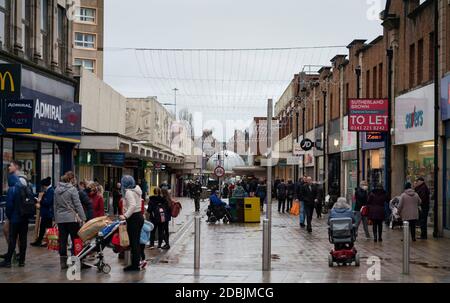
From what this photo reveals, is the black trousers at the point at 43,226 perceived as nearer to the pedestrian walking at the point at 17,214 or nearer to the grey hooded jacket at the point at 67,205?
the pedestrian walking at the point at 17,214

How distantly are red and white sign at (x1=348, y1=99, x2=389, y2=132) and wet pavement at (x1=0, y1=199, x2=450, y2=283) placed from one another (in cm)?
583

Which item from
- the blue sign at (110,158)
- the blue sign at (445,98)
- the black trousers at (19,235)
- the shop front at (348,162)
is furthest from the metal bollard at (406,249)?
the blue sign at (110,158)

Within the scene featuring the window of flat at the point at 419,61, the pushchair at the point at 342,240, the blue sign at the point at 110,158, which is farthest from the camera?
the blue sign at the point at 110,158

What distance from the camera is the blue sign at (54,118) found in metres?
24.4

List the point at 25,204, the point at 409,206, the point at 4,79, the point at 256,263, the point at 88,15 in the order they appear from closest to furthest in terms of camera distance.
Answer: the point at 25,204
the point at 256,263
the point at 4,79
the point at 409,206
the point at 88,15

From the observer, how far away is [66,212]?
14148 mm

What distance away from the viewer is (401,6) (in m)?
28.2

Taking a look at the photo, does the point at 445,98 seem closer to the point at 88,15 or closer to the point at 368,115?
the point at 368,115

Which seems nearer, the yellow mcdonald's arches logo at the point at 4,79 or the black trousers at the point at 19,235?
the black trousers at the point at 19,235

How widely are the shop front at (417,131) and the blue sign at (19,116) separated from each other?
41.3 ft

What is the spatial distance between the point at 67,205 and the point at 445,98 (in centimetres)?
1292

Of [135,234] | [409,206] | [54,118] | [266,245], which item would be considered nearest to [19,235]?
[135,234]

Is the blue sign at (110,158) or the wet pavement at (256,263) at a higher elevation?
the blue sign at (110,158)

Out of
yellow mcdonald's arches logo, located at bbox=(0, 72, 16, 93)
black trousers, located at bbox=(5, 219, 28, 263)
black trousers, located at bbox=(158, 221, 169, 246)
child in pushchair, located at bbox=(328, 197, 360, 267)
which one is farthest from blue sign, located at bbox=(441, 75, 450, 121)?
black trousers, located at bbox=(5, 219, 28, 263)
